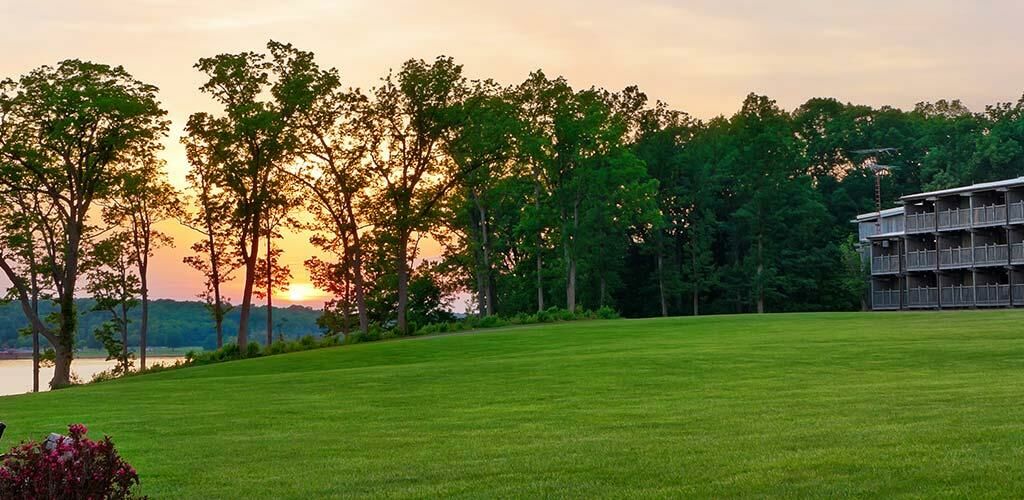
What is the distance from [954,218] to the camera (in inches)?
3024

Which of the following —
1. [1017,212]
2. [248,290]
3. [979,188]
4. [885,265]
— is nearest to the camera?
[248,290]

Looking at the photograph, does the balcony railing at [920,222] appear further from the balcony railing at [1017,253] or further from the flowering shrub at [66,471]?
the flowering shrub at [66,471]

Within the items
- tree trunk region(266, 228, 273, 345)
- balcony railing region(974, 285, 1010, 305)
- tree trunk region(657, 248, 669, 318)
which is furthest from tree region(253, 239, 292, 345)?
balcony railing region(974, 285, 1010, 305)

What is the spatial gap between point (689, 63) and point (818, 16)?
1145 cm

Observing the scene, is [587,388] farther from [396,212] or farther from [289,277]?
[289,277]

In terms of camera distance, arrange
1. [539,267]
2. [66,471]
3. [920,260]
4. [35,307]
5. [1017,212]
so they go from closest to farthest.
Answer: [66,471] < [35,307] < [1017,212] < [920,260] < [539,267]

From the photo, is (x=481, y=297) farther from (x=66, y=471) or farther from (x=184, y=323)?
(x=66, y=471)

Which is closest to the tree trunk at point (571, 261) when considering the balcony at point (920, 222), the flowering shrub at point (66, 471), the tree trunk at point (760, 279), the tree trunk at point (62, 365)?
the tree trunk at point (760, 279)

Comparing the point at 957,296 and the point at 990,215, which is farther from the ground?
the point at 990,215

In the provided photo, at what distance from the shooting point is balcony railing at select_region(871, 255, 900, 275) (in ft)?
272

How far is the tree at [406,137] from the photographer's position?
62125 mm

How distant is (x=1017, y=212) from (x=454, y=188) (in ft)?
124

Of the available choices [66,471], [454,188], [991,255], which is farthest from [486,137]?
[66,471]

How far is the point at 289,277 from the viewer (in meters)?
76.8
